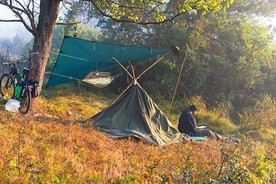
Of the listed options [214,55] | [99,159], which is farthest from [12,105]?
[214,55]

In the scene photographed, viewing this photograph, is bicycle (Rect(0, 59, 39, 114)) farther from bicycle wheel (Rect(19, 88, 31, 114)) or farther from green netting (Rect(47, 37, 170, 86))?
green netting (Rect(47, 37, 170, 86))

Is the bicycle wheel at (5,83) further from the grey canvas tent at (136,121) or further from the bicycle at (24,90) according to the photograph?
the grey canvas tent at (136,121)

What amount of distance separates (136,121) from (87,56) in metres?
3.11

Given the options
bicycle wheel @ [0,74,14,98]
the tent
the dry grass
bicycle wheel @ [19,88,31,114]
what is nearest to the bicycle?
bicycle wheel @ [19,88,31,114]

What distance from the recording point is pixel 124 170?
4.37 meters

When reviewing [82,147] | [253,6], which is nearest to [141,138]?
[82,147]

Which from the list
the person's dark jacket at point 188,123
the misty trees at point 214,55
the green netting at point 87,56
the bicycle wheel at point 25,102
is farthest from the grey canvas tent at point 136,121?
the misty trees at point 214,55

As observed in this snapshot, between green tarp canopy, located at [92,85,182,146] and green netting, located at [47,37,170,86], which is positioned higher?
green netting, located at [47,37,170,86]

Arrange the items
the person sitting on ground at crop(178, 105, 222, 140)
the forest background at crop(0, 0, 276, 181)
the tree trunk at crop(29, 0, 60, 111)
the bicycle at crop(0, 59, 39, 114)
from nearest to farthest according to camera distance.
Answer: the bicycle at crop(0, 59, 39, 114) → the tree trunk at crop(29, 0, 60, 111) → the person sitting on ground at crop(178, 105, 222, 140) → the forest background at crop(0, 0, 276, 181)

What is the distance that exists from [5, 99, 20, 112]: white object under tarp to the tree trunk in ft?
2.00

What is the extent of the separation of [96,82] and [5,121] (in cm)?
496

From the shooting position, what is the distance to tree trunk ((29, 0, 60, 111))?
297 inches

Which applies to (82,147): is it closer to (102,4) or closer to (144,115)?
(144,115)

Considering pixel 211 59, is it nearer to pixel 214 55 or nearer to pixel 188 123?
pixel 214 55
